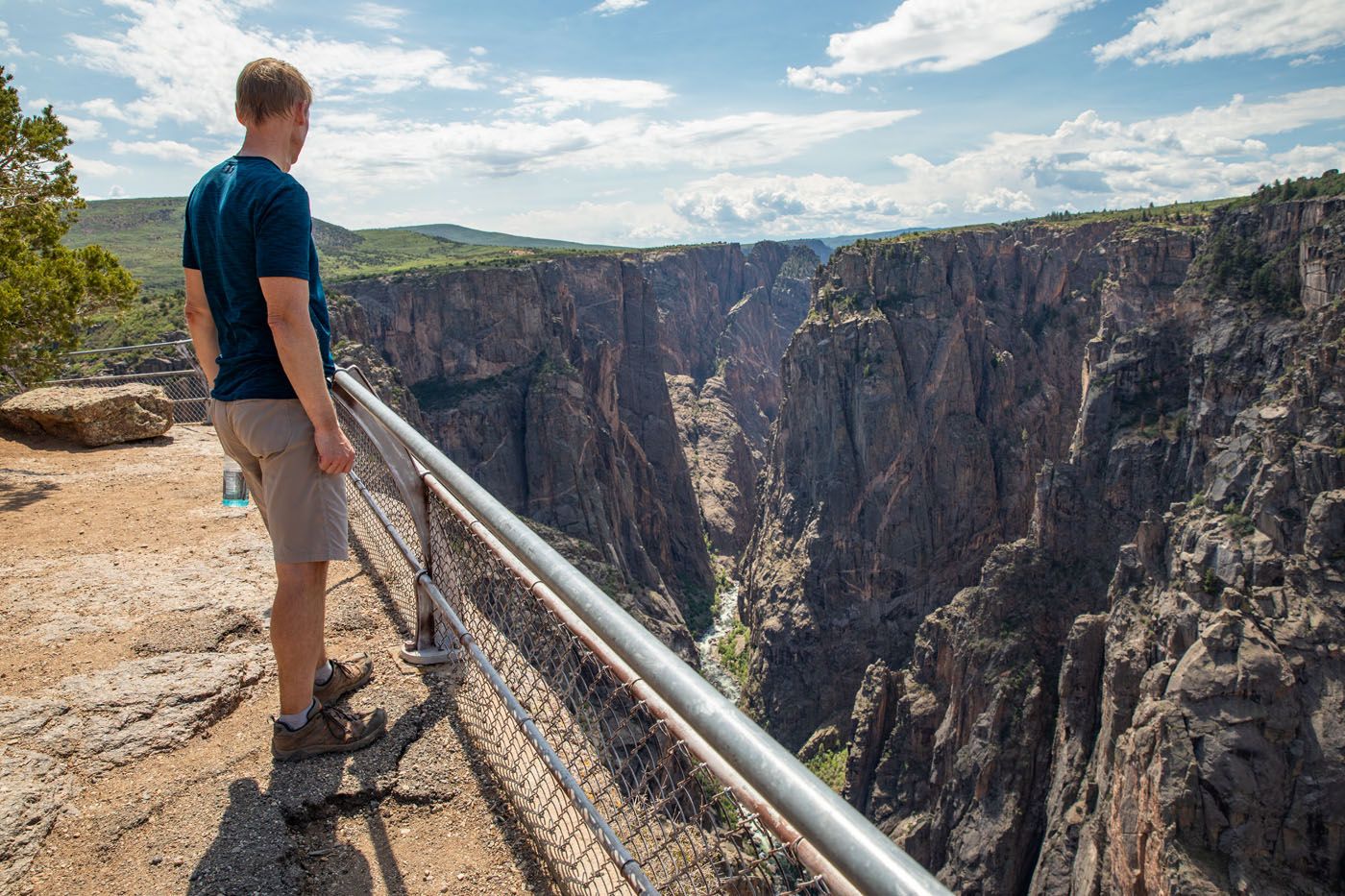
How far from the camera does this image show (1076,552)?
1615 inches

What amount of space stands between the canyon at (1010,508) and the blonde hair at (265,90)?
2723 centimetres

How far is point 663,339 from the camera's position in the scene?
116 m

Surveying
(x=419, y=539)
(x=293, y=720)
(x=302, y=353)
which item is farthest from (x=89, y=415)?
(x=302, y=353)

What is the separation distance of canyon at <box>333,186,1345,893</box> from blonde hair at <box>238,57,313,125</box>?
1072 inches

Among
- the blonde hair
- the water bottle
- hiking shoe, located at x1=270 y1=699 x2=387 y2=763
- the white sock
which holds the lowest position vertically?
hiking shoe, located at x1=270 y1=699 x2=387 y2=763

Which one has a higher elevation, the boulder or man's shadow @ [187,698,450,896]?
the boulder

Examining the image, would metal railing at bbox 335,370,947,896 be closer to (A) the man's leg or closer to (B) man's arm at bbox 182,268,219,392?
(A) the man's leg

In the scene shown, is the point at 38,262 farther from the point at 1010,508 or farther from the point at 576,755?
the point at 1010,508

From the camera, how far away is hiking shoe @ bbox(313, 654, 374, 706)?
4.82m

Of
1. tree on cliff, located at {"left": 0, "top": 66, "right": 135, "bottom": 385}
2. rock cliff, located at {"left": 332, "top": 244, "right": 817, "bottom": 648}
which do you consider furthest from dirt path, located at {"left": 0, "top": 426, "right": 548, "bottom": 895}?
rock cliff, located at {"left": 332, "top": 244, "right": 817, "bottom": 648}

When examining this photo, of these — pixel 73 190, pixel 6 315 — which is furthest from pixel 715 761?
pixel 73 190

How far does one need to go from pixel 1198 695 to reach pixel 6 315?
2922 centimetres

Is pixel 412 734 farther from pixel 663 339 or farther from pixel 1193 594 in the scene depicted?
pixel 663 339

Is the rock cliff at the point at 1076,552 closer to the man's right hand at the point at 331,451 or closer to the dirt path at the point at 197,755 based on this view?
the dirt path at the point at 197,755
